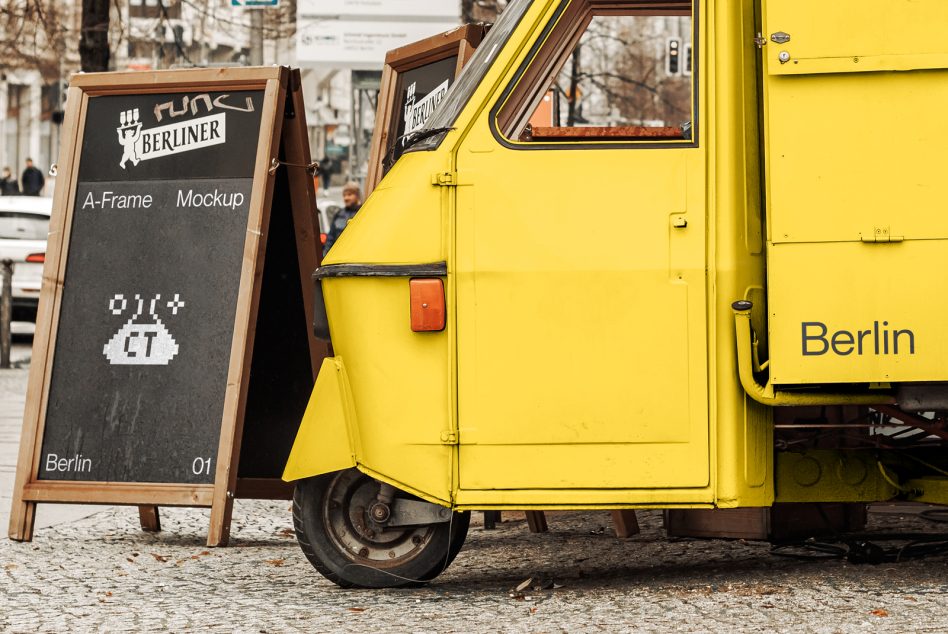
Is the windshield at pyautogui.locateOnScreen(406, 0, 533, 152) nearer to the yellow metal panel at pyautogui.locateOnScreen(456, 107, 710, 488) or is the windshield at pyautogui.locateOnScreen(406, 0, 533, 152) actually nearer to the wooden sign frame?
the yellow metal panel at pyautogui.locateOnScreen(456, 107, 710, 488)

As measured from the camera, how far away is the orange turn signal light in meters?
5.43

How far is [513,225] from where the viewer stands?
5441 millimetres

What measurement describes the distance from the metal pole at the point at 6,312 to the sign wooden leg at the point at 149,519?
860 cm

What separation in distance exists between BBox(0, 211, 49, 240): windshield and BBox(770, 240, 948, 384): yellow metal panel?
553 inches

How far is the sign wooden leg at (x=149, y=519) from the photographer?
754cm

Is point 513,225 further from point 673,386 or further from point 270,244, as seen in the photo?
point 270,244

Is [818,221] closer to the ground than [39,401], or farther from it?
farther from it

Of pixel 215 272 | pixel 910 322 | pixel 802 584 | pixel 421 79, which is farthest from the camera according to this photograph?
pixel 421 79

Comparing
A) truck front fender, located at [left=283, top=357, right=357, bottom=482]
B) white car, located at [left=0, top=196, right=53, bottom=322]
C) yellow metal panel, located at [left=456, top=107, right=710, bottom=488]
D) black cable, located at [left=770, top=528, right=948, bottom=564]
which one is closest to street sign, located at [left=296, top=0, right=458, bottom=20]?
white car, located at [left=0, top=196, right=53, bottom=322]

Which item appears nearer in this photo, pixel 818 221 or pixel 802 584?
pixel 818 221

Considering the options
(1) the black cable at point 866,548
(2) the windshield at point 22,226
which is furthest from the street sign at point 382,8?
(1) the black cable at point 866,548

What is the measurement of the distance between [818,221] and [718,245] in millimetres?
339

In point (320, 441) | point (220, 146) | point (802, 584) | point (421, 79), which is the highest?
point (421, 79)

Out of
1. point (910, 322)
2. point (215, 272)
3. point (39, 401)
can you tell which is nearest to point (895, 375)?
point (910, 322)
